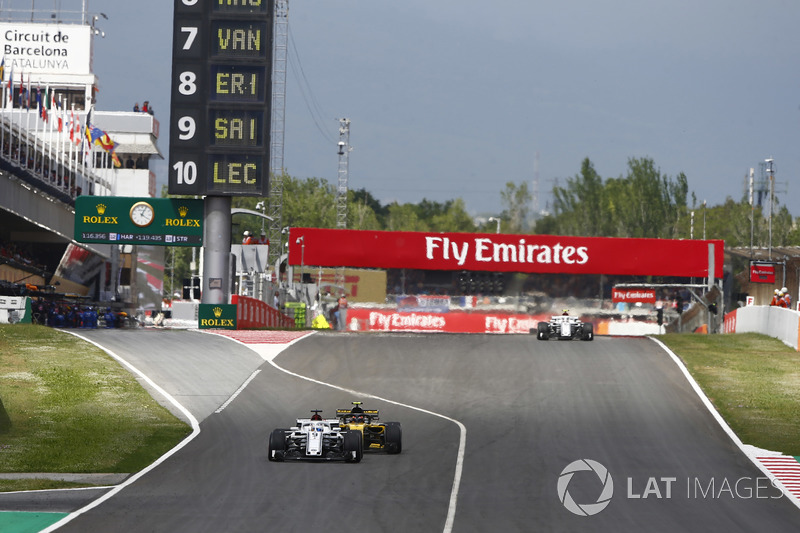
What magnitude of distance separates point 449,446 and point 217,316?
26865mm

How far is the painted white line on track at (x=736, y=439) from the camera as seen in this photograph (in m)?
20.2

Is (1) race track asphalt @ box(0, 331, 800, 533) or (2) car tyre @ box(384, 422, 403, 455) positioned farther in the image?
(2) car tyre @ box(384, 422, 403, 455)

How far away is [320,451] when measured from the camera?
71.8 feet

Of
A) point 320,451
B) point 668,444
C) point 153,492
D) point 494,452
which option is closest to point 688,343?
point 668,444

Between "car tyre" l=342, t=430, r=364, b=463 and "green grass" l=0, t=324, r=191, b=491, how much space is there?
14.2ft

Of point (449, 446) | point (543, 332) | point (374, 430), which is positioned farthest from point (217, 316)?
point (374, 430)

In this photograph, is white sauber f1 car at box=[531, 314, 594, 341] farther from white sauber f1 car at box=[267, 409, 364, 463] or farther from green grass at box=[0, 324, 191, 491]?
white sauber f1 car at box=[267, 409, 364, 463]

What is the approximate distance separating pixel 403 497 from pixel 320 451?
3.37m

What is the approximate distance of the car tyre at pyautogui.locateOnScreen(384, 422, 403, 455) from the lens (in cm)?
2312

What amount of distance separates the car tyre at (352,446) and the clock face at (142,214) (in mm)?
31179

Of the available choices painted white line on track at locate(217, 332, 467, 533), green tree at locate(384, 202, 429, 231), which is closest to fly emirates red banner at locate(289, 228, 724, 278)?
painted white line on track at locate(217, 332, 467, 533)

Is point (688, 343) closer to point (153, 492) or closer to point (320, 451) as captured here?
point (320, 451)

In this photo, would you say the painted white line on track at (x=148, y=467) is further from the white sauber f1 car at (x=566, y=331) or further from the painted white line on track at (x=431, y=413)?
the white sauber f1 car at (x=566, y=331)

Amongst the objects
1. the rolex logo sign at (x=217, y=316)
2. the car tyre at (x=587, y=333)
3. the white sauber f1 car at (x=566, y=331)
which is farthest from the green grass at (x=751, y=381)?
the rolex logo sign at (x=217, y=316)
